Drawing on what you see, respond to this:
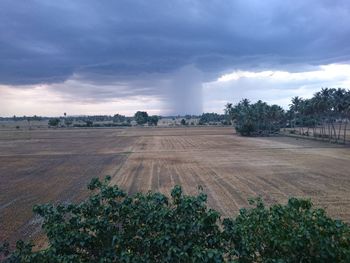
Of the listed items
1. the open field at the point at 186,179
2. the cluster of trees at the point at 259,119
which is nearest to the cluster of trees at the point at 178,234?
the open field at the point at 186,179

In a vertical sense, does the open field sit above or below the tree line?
below

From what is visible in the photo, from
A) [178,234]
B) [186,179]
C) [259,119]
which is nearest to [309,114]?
[259,119]

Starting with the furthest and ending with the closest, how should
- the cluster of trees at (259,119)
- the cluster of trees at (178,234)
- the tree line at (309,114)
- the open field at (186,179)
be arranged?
the cluster of trees at (259,119) → the tree line at (309,114) → the open field at (186,179) → the cluster of trees at (178,234)

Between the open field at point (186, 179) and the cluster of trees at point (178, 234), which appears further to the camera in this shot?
the open field at point (186, 179)

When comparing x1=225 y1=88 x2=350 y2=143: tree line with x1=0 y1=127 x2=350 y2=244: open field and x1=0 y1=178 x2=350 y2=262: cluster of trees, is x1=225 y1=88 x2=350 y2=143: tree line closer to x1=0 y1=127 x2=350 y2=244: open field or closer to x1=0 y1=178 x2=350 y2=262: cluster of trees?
x1=0 y1=127 x2=350 y2=244: open field

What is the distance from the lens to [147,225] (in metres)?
6.83

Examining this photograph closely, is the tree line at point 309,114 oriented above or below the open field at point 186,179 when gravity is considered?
above

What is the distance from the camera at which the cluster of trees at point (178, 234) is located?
6.15 m

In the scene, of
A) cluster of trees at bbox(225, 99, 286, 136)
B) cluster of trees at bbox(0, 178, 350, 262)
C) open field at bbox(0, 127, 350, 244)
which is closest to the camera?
cluster of trees at bbox(0, 178, 350, 262)

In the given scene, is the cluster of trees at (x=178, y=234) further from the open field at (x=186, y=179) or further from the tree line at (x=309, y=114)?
the tree line at (x=309, y=114)

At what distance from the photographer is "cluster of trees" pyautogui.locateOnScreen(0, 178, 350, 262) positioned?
6.15m

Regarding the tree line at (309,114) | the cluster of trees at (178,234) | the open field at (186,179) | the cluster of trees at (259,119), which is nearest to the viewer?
the cluster of trees at (178,234)

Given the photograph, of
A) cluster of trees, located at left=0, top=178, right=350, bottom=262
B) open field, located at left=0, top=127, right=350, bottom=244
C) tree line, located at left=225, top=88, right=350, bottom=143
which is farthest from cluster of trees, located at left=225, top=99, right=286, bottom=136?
cluster of trees, located at left=0, top=178, right=350, bottom=262

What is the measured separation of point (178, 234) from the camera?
21.4 ft
